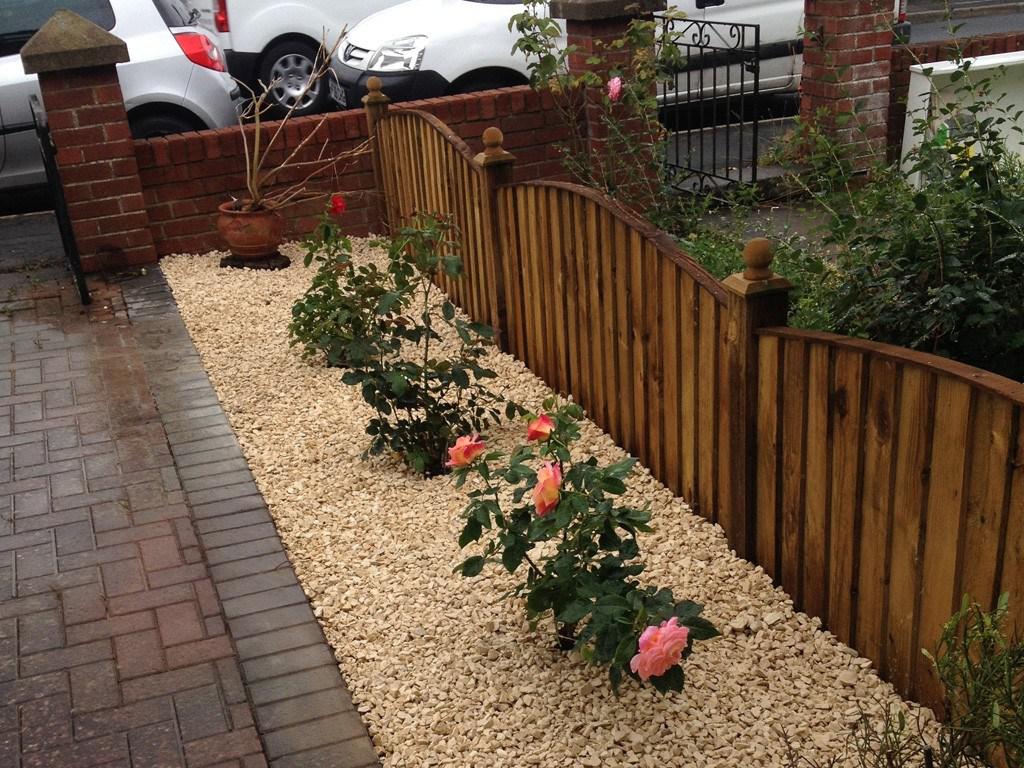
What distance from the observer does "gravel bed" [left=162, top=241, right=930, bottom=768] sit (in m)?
3.07

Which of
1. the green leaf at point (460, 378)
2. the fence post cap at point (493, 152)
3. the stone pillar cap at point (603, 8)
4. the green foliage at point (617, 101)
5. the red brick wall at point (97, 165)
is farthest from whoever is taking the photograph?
the stone pillar cap at point (603, 8)

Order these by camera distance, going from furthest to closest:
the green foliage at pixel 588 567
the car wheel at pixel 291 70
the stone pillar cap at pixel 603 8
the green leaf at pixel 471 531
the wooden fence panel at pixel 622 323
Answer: the car wheel at pixel 291 70, the stone pillar cap at pixel 603 8, the wooden fence panel at pixel 622 323, the green leaf at pixel 471 531, the green foliage at pixel 588 567

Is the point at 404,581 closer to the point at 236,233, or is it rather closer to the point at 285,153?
the point at 236,233

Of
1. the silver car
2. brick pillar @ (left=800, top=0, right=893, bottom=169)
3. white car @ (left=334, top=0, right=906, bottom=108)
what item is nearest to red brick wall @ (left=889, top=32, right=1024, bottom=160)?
brick pillar @ (left=800, top=0, right=893, bottom=169)

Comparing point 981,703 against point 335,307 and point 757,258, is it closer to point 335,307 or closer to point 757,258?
point 757,258

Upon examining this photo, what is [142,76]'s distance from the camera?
27.3ft

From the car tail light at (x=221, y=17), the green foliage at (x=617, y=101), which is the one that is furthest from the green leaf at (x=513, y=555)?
the car tail light at (x=221, y=17)

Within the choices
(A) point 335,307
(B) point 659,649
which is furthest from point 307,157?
(B) point 659,649

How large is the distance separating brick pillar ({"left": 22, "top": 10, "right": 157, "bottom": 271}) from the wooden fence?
316 cm

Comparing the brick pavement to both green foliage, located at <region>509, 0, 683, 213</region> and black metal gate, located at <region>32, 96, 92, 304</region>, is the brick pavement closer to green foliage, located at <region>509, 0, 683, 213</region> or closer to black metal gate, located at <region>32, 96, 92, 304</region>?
black metal gate, located at <region>32, 96, 92, 304</region>

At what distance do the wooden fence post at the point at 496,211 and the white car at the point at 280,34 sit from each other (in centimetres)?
609

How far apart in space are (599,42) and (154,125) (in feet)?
10.7

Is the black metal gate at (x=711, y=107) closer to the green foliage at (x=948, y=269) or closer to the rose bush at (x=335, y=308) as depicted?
the rose bush at (x=335, y=308)

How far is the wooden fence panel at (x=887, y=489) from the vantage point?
2693 mm
